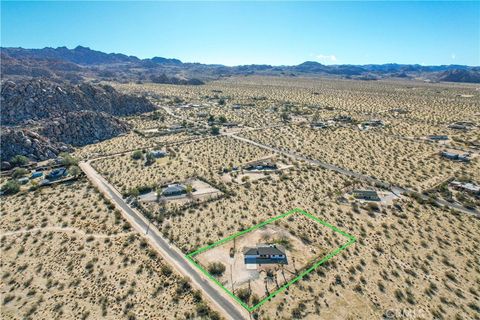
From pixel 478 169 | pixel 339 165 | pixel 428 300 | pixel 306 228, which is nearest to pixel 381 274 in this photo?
pixel 428 300

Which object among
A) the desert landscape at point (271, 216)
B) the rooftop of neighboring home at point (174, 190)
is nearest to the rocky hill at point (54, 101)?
the desert landscape at point (271, 216)

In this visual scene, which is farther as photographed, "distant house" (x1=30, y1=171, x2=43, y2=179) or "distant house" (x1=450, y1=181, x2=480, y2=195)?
"distant house" (x1=30, y1=171, x2=43, y2=179)

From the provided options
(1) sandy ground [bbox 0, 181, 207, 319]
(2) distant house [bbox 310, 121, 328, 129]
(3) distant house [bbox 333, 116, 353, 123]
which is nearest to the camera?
(1) sandy ground [bbox 0, 181, 207, 319]

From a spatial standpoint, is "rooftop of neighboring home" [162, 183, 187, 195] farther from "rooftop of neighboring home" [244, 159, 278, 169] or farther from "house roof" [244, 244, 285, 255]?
"house roof" [244, 244, 285, 255]

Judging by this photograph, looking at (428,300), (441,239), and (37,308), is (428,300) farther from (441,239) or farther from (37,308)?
(37,308)

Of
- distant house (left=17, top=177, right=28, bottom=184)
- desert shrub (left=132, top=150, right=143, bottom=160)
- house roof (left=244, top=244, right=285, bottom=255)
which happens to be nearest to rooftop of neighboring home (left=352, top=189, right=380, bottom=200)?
house roof (left=244, top=244, right=285, bottom=255)

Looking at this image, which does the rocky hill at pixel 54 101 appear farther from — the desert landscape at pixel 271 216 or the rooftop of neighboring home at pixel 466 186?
the rooftop of neighboring home at pixel 466 186

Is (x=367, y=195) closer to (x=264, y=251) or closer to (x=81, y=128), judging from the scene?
(x=264, y=251)
